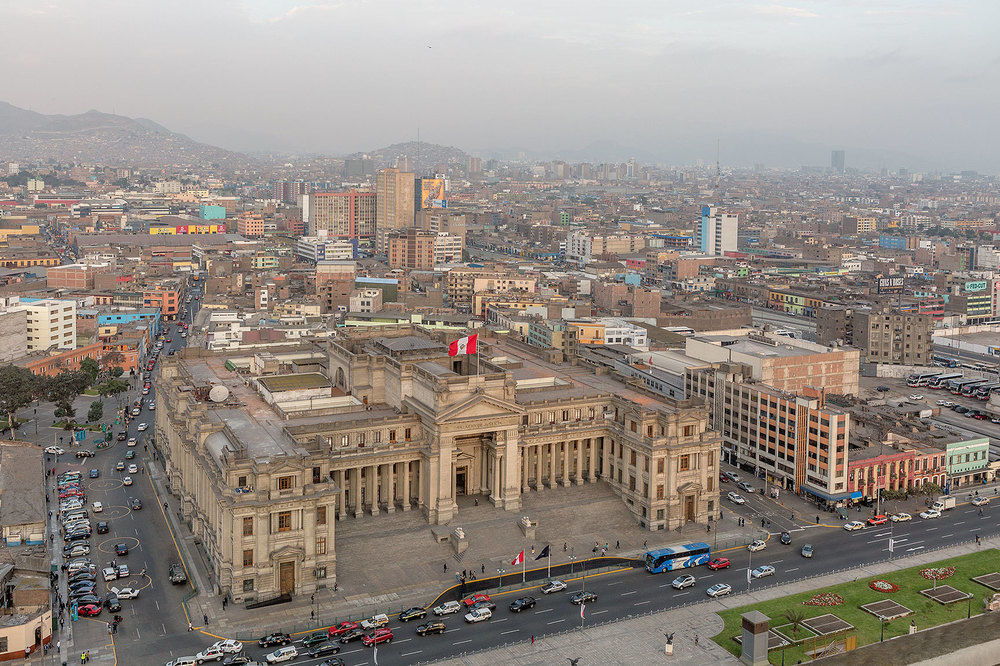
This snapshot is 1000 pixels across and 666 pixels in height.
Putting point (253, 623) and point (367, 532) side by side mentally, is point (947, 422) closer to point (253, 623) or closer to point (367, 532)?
point (367, 532)

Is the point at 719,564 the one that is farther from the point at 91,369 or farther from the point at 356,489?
the point at 91,369

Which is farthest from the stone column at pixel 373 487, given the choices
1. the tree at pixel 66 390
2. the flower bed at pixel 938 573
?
the tree at pixel 66 390

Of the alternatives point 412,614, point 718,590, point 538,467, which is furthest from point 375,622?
point 538,467

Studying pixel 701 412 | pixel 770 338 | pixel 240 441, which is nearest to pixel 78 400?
pixel 240 441

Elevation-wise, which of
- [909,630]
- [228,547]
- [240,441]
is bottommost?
[909,630]

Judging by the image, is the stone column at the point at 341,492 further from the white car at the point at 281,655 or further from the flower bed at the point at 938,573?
the flower bed at the point at 938,573

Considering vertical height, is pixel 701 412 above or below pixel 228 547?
above
